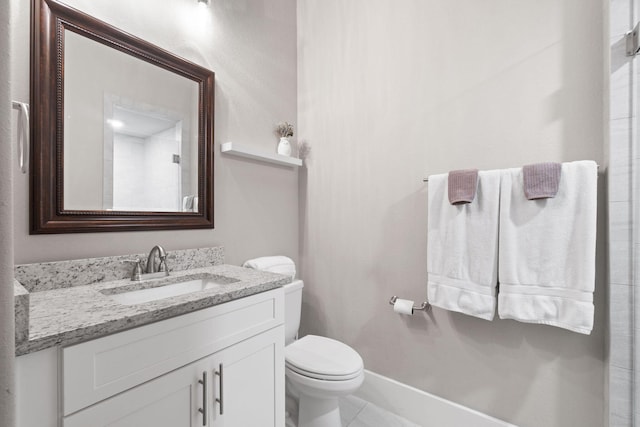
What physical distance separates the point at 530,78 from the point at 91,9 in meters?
1.97

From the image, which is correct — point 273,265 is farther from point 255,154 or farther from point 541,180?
point 541,180

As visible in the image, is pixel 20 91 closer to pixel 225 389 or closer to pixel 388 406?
pixel 225 389

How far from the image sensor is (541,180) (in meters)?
1.21

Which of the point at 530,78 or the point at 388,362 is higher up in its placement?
the point at 530,78

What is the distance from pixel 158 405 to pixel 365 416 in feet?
4.18

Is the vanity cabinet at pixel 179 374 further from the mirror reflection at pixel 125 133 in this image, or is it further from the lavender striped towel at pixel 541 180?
the lavender striped towel at pixel 541 180

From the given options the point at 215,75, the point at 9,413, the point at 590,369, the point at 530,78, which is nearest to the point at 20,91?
the point at 215,75

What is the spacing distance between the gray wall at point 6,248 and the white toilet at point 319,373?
1202mm

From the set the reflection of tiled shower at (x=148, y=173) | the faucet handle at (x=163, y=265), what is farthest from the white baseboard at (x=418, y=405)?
the reflection of tiled shower at (x=148, y=173)

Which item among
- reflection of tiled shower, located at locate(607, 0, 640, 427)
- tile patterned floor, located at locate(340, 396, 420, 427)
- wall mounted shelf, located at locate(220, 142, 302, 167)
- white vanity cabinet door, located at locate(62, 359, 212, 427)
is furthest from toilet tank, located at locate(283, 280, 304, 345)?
reflection of tiled shower, located at locate(607, 0, 640, 427)

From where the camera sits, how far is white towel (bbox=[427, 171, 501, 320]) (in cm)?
134

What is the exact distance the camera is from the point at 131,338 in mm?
817

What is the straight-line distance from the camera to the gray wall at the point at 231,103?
111 cm

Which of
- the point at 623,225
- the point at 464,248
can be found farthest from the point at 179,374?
the point at 623,225
